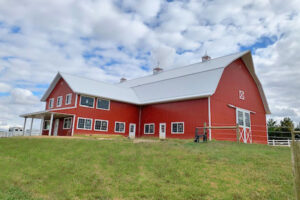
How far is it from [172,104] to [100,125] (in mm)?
6562

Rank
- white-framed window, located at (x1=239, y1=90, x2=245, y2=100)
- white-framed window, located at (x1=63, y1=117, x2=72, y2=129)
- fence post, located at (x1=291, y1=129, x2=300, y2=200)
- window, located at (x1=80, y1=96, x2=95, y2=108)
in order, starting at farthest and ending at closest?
white-framed window, located at (x1=239, y1=90, x2=245, y2=100)
white-framed window, located at (x1=63, y1=117, x2=72, y2=129)
window, located at (x1=80, y1=96, x2=95, y2=108)
fence post, located at (x1=291, y1=129, x2=300, y2=200)

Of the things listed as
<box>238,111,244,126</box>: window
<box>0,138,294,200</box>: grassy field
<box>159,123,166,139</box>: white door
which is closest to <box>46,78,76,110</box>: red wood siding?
<box>159,123,166,139</box>: white door

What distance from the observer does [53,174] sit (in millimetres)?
7492

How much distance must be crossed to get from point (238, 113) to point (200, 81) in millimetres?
4461

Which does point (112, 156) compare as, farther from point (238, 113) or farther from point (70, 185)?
point (238, 113)

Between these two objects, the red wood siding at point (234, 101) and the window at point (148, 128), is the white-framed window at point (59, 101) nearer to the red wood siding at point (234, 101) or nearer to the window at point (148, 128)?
the window at point (148, 128)

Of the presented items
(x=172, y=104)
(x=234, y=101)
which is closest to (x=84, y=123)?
(x=172, y=104)

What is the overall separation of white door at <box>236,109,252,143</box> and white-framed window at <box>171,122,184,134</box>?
494cm

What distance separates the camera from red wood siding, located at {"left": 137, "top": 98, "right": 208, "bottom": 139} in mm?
18100

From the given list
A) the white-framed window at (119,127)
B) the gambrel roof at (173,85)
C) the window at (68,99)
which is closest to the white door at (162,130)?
the gambrel roof at (173,85)

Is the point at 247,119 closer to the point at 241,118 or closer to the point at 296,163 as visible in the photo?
the point at 241,118

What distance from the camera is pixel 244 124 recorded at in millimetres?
20719

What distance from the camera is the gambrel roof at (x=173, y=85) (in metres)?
19.0

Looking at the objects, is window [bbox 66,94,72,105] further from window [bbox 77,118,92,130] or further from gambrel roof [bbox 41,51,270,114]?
window [bbox 77,118,92,130]
